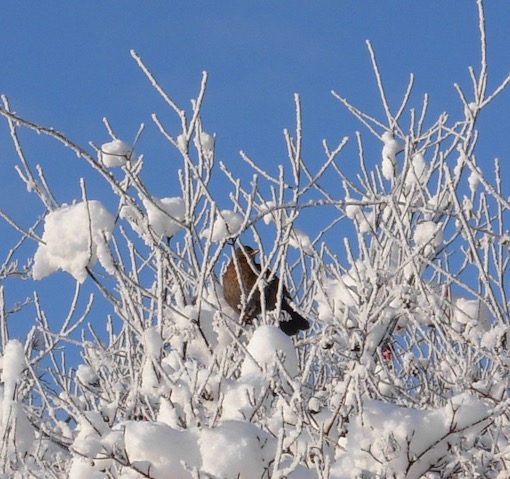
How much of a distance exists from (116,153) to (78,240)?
1.59 ft

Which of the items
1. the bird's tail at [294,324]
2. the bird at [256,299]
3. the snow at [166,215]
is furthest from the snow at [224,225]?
the bird's tail at [294,324]

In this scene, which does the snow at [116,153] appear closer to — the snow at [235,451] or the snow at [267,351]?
the snow at [267,351]

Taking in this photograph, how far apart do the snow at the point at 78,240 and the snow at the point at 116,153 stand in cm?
36

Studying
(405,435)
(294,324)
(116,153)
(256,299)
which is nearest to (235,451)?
(405,435)

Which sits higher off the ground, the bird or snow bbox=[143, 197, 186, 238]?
the bird

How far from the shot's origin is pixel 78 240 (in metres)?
3.37

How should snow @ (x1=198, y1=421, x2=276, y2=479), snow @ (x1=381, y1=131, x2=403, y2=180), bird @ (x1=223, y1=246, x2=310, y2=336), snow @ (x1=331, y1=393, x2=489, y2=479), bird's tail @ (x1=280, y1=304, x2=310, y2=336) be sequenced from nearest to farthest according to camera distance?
snow @ (x1=198, y1=421, x2=276, y2=479) → snow @ (x1=331, y1=393, x2=489, y2=479) → bird @ (x1=223, y1=246, x2=310, y2=336) → snow @ (x1=381, y1=131, x2=403, y2=180) → bird's tail @ (x1=280, y1=304, x2=310, y2=336)

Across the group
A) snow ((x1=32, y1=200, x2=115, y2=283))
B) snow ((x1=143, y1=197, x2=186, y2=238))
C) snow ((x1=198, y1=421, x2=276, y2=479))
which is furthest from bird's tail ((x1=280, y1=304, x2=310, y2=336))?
snow ((x1=198, y1=421, x2=276, y2=479))

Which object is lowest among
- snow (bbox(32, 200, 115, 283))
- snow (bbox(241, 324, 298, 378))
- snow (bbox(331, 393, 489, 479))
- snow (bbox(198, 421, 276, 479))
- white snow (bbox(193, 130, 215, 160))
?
snow (bbox(198, 421, 276, 479))

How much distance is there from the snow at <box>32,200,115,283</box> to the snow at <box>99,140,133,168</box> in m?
0.36

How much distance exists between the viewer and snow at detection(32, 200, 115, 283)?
3350 mm

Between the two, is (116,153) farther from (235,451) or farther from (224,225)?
(235,451)

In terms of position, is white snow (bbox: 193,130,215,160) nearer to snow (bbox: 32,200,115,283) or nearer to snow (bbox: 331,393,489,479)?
snow (bbox: 32,200,115,283)

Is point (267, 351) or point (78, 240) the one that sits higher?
point (78, 240)
